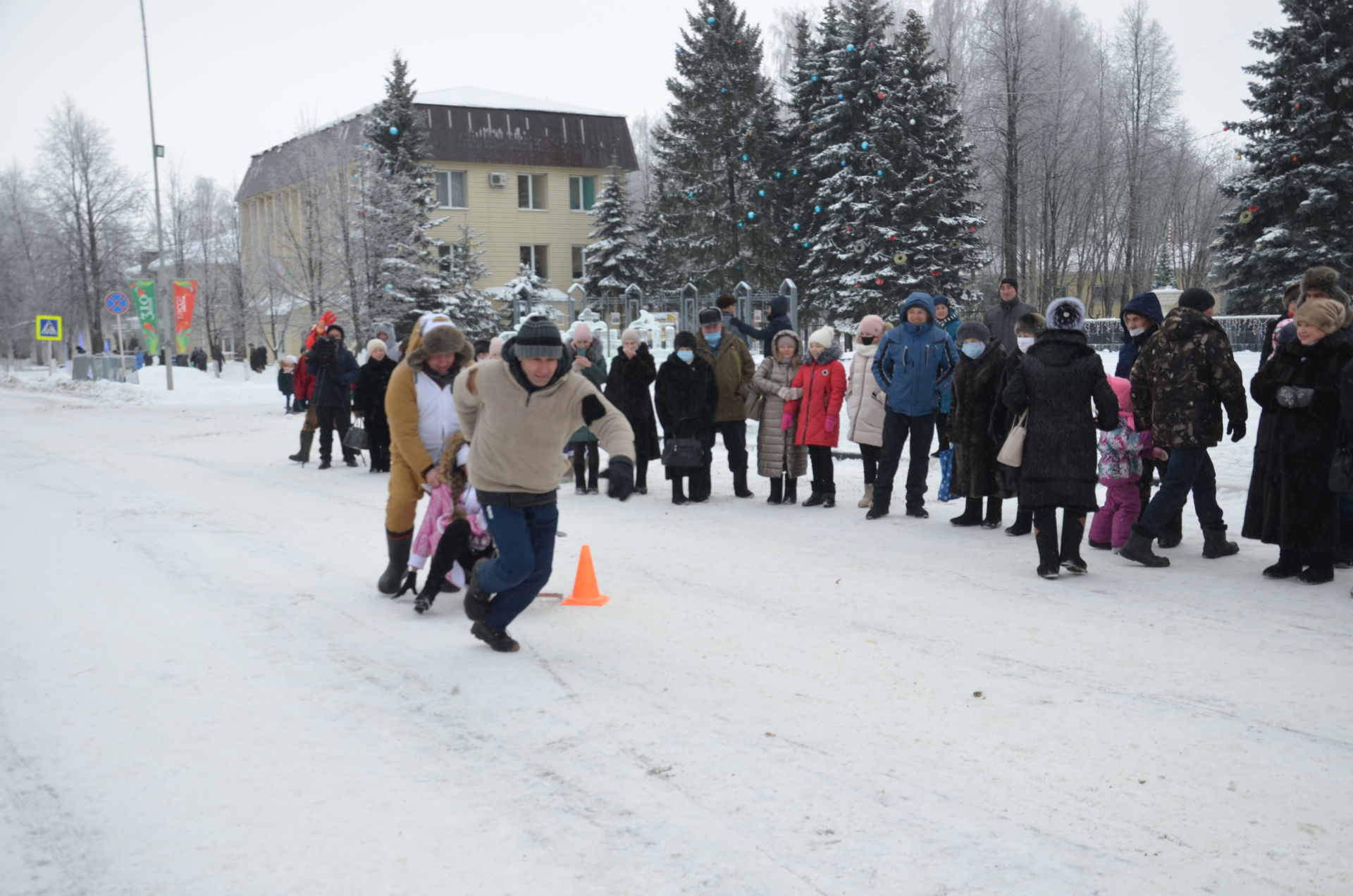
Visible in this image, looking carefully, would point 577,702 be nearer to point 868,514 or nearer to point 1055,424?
point 1055,424

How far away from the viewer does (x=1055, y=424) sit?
8.09m

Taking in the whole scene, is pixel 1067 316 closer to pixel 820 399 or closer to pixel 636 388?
pixel 820 399

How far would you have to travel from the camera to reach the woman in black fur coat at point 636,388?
1258cm

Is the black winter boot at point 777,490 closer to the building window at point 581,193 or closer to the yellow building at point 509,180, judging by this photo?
the yellow building at point 509,180

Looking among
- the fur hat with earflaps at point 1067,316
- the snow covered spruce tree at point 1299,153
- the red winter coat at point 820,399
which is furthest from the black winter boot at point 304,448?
the snow covered spruce tree at point 1299,153

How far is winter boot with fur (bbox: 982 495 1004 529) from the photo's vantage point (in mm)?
10445

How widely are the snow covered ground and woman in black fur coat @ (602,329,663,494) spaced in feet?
10.6

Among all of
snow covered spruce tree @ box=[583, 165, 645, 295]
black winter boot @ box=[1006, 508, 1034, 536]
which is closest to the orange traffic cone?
black winter boot @ box=[1006, 508, 1034, 536]

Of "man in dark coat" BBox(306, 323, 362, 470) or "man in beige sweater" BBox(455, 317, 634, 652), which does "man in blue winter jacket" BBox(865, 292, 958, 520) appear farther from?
"man in dark coat" BBox(306, 323, 362, 470)

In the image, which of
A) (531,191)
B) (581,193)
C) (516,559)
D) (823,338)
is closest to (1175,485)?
(823,338)

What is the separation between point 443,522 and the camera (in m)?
7.52

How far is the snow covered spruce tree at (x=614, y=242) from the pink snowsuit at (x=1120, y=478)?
39.8 metres

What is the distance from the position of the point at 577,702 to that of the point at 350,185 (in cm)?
3910

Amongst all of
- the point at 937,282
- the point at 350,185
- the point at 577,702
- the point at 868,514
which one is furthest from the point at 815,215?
the point at 577,702
